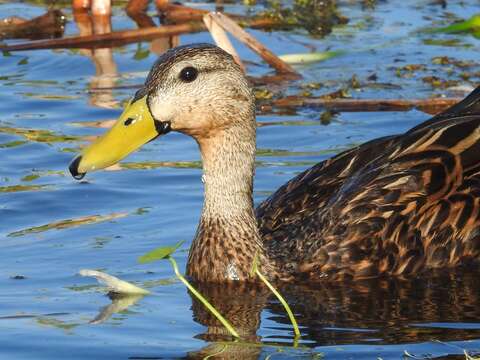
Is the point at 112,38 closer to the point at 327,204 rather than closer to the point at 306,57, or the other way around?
the point at 306,57

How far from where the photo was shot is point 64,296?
8523mm

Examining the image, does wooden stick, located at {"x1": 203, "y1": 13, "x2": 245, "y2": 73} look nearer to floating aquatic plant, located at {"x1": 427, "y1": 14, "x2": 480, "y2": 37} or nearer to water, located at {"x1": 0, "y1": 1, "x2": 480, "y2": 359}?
water, located at {"x1": 0, "y1": 1, "x2": 480, "y2": 359}

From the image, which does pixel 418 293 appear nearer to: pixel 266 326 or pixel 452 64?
pixel 266 326

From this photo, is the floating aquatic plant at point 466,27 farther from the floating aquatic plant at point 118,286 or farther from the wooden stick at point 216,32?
the floating aquatic plant at point 118,286

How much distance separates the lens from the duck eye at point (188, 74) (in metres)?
8.77

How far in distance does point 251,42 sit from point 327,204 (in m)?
4.22

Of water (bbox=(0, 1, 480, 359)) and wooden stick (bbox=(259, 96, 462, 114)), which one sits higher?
wooden stick (bbox=(259, 96, 462, 114))

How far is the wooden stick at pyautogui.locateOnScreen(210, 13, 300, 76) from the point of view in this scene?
41.8 feet

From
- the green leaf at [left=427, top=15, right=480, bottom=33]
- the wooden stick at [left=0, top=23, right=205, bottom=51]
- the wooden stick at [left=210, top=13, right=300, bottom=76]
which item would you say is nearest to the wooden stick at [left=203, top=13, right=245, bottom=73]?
the wooden stick at [left=210, top=13, right=300, bottom=76]

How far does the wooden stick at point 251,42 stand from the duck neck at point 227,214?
3791 millimetres

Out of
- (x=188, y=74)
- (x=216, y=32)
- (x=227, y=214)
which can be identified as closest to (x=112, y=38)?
(x=216, y=32)

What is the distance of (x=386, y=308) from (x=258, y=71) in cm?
575

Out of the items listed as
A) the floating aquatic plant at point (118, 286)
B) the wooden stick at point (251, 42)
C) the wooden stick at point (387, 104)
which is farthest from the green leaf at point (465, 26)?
the floating aquatic plant at point (118, 286)

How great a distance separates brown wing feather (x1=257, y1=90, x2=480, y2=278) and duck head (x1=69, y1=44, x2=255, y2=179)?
77 centimetres
